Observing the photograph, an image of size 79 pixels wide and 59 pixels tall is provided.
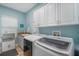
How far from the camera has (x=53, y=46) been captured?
0.96 metres

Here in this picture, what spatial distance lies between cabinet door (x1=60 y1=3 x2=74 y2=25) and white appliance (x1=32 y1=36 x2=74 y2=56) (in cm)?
21

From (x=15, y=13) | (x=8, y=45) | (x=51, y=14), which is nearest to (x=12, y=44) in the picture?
(x=8, y=45)

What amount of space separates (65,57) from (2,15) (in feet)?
3.10

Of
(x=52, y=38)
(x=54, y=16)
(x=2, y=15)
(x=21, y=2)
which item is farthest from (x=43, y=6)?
(x=2, y=15)

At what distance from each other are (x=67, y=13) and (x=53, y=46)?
0.44 metres

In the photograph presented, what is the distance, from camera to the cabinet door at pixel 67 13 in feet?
2.94

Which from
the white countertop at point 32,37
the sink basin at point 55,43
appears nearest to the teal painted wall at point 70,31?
the sink basin at point 55,43

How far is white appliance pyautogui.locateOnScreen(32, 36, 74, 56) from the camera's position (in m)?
0.88

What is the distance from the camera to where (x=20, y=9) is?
1.04 meters

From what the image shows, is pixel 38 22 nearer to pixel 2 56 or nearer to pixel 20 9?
pixel 20 9

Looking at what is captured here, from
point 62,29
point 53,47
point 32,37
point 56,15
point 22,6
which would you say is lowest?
point 53,47

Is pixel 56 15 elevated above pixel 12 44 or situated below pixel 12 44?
above

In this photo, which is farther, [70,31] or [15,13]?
[15,13]

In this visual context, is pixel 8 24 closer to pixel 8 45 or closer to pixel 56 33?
pixel 8 45
